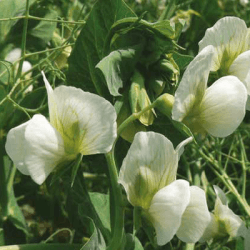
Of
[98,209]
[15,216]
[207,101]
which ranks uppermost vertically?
[207,101]

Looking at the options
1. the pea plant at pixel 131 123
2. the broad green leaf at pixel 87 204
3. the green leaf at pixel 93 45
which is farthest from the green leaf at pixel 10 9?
the broad green leaf at pixel 87 204

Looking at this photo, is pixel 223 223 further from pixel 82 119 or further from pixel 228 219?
pixel 82 119

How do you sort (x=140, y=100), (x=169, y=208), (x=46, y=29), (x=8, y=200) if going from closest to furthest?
(x=169, y=208) → (x=140, y=100) → (x=8, y=200) → (x=46, y=29)

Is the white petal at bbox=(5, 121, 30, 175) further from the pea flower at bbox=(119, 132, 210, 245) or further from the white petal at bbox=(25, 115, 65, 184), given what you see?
the pea flower at bbox=(119, 132, 210, 245)

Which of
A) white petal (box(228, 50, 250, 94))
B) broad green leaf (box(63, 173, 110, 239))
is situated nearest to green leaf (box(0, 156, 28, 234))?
broad green leaf (box(63, 173, 110, 239))

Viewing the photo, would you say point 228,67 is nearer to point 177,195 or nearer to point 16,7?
point 177,195

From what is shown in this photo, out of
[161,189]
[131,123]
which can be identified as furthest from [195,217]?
[131,123]
